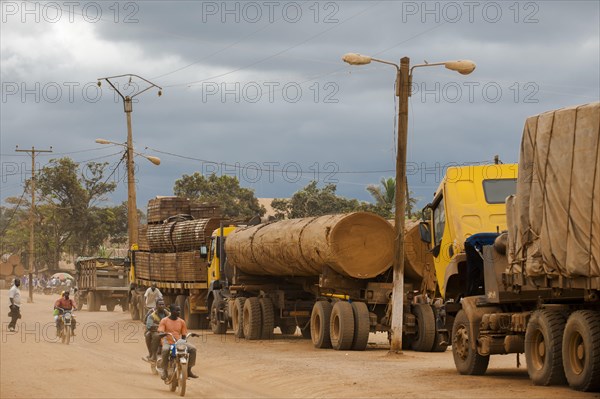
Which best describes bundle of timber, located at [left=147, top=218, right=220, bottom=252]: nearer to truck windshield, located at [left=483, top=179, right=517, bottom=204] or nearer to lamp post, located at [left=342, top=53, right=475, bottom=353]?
lamp post, located at [left=342, top=53, right=475, bottom=353]

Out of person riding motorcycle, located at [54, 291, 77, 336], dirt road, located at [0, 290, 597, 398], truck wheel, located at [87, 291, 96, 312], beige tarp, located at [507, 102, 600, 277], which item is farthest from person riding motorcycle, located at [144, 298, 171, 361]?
truck wheel, located at [87, 291, 96, 312]

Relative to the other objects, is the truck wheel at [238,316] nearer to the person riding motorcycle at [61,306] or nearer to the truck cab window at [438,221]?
the person riding motorcycle at [61,306]

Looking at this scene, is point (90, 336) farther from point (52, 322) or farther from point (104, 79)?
point (104, 79)

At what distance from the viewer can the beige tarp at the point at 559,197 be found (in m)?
14.0

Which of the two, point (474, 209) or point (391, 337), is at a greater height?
point (474, 209)

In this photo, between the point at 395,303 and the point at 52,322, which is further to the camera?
the point at 52,322

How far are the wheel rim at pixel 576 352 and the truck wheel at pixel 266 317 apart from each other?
16.5 metres

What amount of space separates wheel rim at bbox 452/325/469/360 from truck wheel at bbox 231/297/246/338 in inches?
521

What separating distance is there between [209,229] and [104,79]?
15.6 meters

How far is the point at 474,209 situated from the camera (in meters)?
19.6

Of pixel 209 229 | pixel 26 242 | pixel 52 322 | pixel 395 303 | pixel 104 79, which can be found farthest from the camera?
pixel 26 242

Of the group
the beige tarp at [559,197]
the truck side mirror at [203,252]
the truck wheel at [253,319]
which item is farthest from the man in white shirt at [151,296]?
the beige tarp at [559,197]

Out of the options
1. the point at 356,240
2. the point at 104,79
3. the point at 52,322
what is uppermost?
the point at 104,79

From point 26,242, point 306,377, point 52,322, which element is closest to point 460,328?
point 306,377
